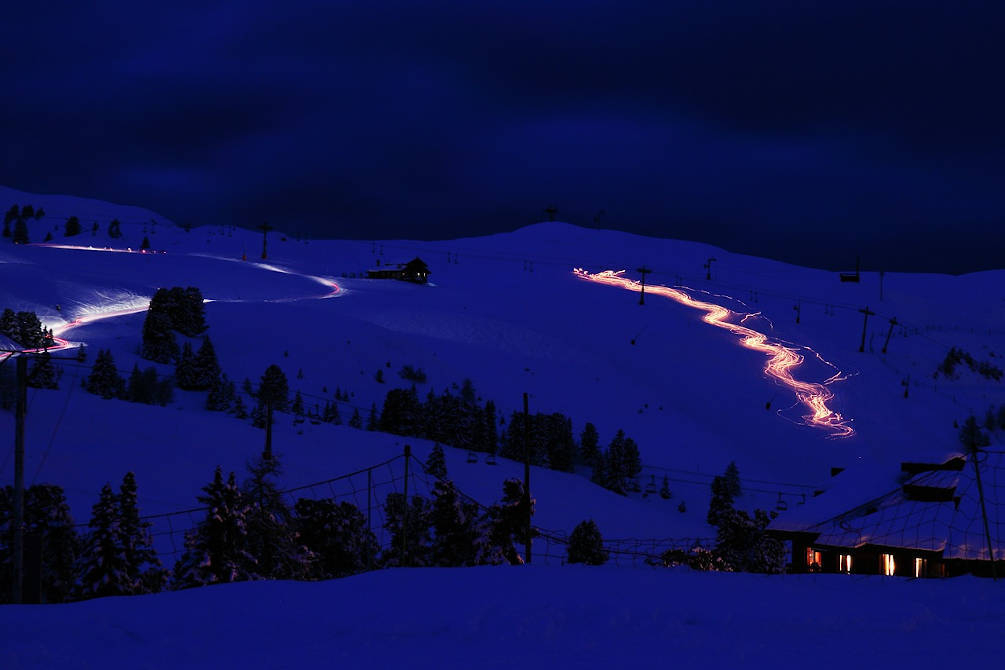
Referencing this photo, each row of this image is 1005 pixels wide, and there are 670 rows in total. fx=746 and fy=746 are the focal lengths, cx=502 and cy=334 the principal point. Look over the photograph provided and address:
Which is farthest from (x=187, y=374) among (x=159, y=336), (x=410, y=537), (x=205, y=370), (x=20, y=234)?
(x=20, y=234)

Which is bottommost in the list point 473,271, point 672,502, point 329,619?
point 672,502

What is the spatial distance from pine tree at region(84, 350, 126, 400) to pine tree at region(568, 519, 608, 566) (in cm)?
2309

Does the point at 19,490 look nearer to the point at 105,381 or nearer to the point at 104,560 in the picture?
the point at 104,560

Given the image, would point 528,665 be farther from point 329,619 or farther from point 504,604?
point 329,619

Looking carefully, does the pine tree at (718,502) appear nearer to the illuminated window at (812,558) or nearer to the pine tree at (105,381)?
the illuminated window at (812,558)

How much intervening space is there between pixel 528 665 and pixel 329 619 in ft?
7.95

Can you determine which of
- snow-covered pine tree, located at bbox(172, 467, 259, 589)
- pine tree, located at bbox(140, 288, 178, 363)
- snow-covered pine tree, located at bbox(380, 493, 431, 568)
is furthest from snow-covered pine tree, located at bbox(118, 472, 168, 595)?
pine tree, located at bbox(140, 288, 178, 363)

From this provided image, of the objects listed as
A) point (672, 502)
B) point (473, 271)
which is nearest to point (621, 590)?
point (672, 502)

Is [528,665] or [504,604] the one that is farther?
[504,604]

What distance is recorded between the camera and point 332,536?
841 inches

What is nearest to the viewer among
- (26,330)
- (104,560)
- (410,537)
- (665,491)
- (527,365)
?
(104,560)

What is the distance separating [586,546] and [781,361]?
4055 centimetres

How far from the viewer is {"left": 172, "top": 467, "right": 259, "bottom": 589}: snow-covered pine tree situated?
1628 cm

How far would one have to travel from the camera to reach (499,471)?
112ft
